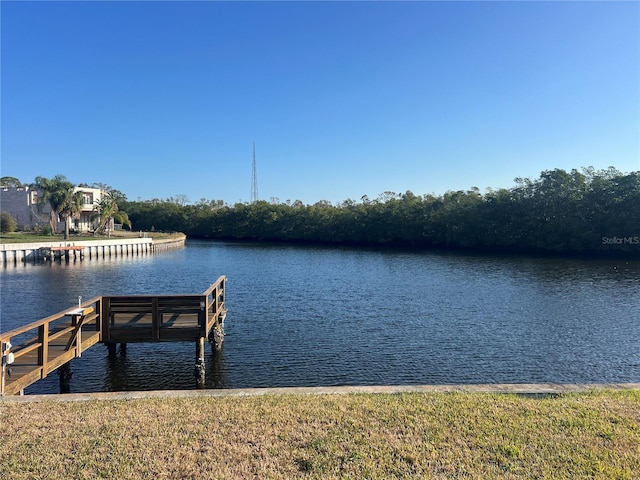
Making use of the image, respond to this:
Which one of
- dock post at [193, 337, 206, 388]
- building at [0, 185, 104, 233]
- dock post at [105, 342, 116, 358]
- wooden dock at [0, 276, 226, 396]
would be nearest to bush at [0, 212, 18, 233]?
building at [0, 185, 104, 233]

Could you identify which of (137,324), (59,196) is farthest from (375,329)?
(59,196)

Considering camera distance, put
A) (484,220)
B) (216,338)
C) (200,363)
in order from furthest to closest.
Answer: (484,220), (216,338), (200,363)

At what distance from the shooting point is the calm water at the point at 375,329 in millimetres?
11977

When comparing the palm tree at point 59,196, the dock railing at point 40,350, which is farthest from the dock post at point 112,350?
the palm tree at point 59,196

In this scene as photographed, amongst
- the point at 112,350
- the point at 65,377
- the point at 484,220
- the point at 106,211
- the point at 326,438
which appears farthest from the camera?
the point at 484,220

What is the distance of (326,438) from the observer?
515 centimetres

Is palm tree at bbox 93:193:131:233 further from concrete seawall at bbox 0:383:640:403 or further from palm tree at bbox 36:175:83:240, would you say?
concrete seawall at bbox 0:383:640:403

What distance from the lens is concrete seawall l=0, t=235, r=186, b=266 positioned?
4072cm

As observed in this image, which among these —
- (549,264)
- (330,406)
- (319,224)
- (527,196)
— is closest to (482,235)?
(527,196)

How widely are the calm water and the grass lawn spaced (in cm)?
509

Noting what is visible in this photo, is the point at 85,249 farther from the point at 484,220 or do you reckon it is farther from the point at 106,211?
the point at 484,220

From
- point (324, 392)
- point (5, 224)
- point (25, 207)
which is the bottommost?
point (324, 392)

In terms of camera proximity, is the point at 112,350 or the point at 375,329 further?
the point at 375,329

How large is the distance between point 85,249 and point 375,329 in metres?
42.6
